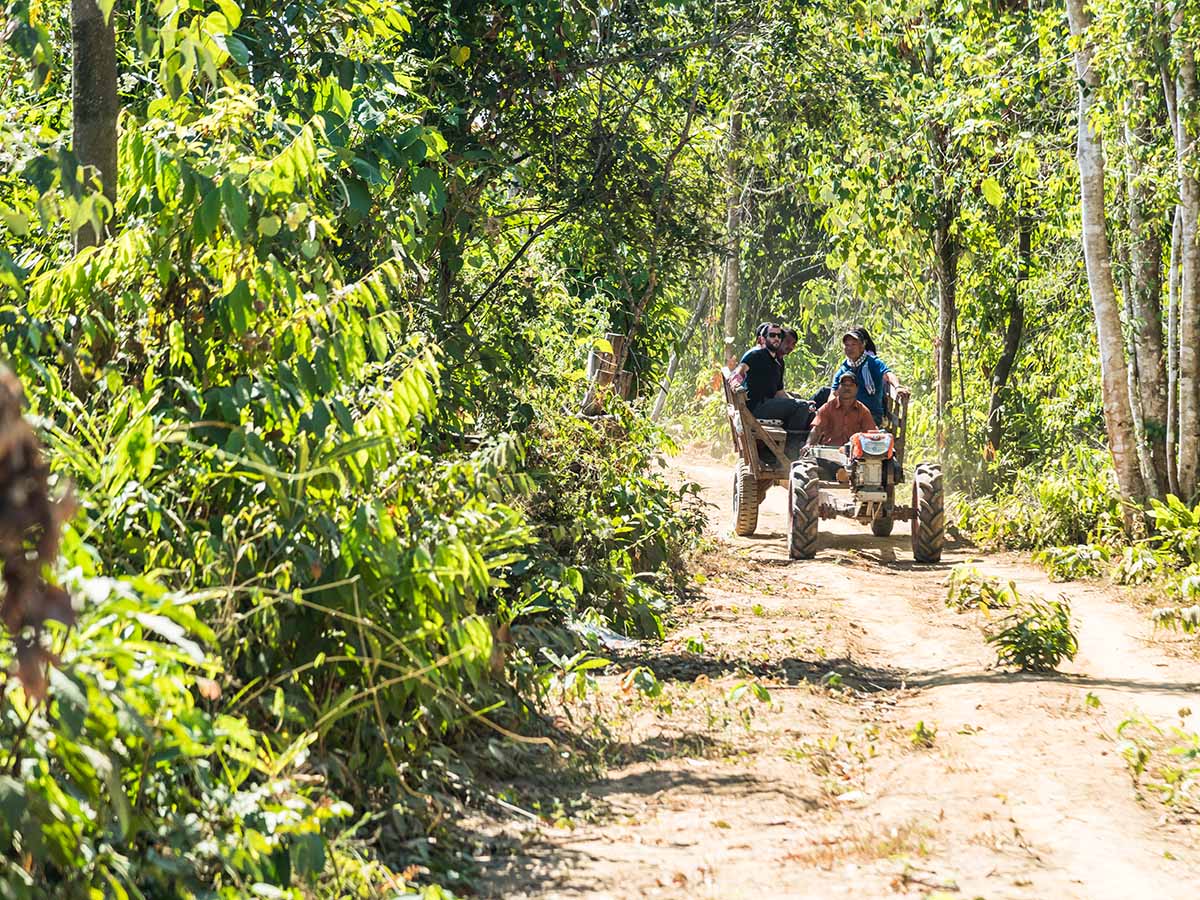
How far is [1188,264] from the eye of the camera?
1057 cm

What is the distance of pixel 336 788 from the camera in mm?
4520

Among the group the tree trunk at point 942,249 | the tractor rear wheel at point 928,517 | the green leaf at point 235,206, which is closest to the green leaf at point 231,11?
the green leaf at point 235,206

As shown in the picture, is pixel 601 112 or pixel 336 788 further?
pixel 601 112

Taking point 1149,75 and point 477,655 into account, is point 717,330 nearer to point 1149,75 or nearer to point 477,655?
point 1149,75

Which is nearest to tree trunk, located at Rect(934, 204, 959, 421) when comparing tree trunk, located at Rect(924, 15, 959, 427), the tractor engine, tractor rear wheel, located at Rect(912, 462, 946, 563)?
tree trunk, located at Rect(924, 15, 959, 427)

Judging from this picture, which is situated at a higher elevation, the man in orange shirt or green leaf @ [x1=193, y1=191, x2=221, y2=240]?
green leaf @ [x1=193, y1=191, x2=221, y2=240]

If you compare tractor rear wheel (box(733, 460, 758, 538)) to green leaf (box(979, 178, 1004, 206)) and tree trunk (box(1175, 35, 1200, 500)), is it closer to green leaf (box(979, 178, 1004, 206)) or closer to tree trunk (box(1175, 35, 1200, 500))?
green leaf (box(979, 178, 1004, 206))

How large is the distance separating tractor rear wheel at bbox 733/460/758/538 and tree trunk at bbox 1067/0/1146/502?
3.51m

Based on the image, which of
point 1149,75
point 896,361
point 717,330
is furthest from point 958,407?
point 717,330

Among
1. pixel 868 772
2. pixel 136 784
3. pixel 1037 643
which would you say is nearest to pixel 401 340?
pixel 868 772

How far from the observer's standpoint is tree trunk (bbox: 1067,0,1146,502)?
37.9 ft

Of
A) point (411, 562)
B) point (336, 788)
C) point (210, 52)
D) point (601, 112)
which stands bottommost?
point (336, 788)

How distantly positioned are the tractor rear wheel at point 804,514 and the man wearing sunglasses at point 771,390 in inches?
76.2

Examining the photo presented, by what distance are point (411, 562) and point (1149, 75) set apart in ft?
27.1
